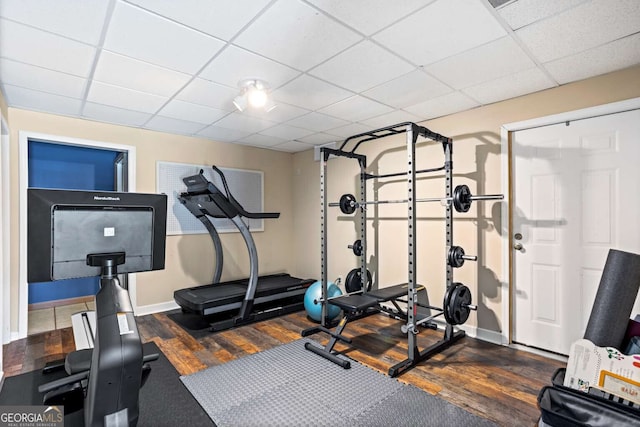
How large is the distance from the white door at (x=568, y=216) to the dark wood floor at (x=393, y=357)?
17.2 inches

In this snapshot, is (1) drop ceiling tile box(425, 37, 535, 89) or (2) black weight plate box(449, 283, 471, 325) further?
(2) black weight plate box(449, 283, 471, 325)

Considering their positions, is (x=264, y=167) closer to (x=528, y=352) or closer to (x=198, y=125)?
(x=198, y=125)

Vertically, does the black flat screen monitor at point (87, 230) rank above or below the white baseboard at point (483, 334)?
above

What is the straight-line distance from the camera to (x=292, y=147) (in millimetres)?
5031

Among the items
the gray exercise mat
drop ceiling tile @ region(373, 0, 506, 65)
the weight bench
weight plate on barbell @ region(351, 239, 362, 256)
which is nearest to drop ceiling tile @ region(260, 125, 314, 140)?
weight plate on barbell @ region(351, 239, 362, 256)

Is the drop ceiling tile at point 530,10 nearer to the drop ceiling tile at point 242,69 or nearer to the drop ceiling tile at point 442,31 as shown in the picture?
the drop ceiling tile at point 442,31

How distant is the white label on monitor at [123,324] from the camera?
4.37ft

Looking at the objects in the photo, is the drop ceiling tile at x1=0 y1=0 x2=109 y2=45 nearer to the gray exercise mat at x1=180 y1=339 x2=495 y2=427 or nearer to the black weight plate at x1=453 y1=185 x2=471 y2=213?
the gray exercise mat at x1=180 y1=339 x2=495 y2=427

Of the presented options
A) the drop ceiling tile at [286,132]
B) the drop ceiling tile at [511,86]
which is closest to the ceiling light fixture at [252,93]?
the drop ceiling tile at [286,132]

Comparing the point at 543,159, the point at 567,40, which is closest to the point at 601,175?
the point at 543,159

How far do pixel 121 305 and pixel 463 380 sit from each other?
239 centimetres

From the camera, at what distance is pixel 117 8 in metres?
1.66

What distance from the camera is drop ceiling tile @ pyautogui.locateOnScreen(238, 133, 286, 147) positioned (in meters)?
4.35
